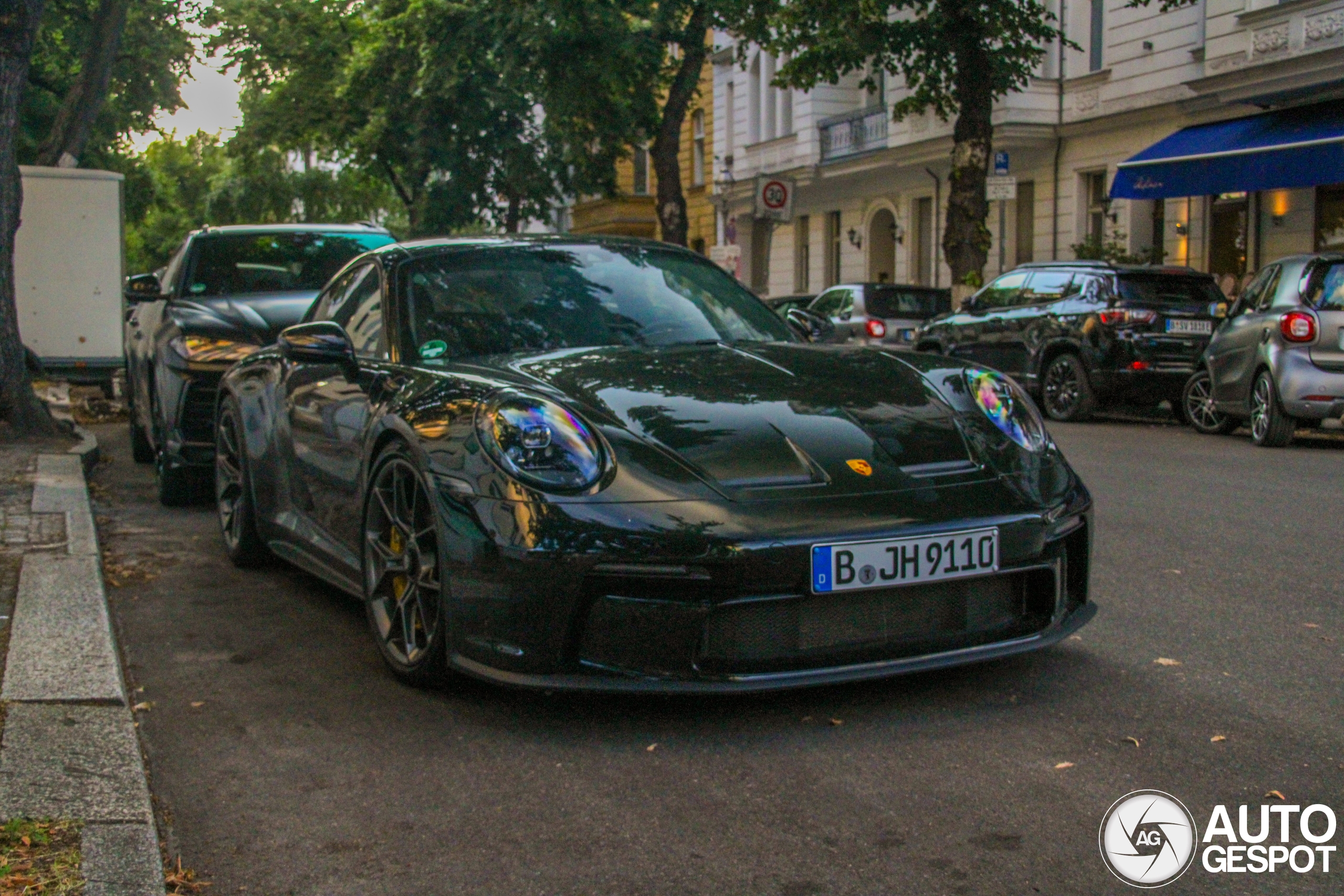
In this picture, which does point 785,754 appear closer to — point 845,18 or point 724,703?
point 724,703

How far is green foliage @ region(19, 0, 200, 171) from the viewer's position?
27125 millimetres

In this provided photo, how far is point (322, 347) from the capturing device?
16.8ft

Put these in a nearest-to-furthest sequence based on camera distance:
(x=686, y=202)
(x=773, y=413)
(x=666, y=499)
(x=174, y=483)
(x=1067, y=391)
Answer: (x=666, y=499)
(x=773, y=413)
(x=174, y=483)
(x=1067, y=391)
(x=686, y=202)

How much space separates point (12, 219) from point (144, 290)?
9.29ft

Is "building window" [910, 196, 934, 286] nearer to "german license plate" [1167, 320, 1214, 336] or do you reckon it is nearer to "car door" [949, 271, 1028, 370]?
"car door" [949, 271, 1028, 370]

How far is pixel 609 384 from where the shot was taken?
453cm

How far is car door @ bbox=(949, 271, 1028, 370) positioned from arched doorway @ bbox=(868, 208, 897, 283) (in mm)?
17663

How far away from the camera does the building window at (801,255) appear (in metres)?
39.8

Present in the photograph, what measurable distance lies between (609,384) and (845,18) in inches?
723

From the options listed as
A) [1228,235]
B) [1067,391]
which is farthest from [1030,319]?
[1228,235]

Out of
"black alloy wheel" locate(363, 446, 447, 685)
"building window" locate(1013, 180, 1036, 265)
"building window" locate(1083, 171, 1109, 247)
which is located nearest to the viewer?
"black alloy wheel" locate(363, 446, 447, 685)

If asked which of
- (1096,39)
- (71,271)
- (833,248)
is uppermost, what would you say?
(1096,39)

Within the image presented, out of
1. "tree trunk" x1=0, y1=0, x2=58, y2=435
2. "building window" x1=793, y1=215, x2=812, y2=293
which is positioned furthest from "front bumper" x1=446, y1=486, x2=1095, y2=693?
"building window" x1=793, y1=215, x2=812, y2=293

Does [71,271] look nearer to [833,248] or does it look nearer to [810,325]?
[810,325]
